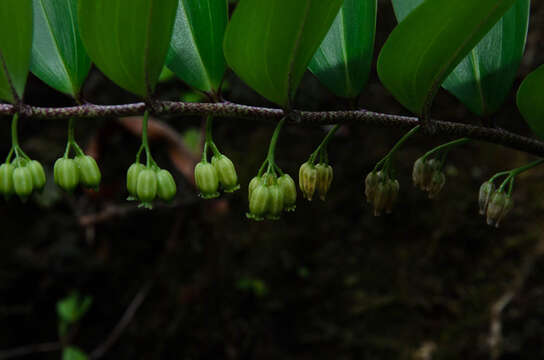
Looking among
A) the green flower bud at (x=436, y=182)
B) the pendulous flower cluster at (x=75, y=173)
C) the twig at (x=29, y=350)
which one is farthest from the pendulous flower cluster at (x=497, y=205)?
the twig at (x=29, y=350)

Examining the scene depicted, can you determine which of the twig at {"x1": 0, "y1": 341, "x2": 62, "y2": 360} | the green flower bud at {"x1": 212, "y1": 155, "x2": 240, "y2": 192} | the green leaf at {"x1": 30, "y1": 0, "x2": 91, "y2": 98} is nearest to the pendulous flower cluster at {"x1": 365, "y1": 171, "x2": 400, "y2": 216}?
the green flower bud at {"x1": 212, "y1": 155, "x2": 240, "y2": 192}

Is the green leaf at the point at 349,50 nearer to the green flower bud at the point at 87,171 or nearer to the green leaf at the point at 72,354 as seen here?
the green flower bud at the point at 87,171

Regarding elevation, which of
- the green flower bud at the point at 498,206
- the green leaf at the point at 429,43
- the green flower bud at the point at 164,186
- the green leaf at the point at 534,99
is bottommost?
the green flower bud at the point at 498,206

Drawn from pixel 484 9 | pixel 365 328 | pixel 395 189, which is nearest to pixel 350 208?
pixel 365 328

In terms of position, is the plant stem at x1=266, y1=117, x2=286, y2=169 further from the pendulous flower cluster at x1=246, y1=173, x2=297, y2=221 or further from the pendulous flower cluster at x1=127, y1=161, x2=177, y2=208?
the pendulous flower cluster at x1=127, y1=161, x2=177, y2=208

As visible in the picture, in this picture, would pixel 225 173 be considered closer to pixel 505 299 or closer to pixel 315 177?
pixel 315 177

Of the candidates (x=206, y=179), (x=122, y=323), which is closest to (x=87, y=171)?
(x=206, y=179)

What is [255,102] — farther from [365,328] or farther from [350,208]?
[365,328]
